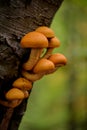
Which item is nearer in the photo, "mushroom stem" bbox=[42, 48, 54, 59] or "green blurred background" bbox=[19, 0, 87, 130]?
"mushroom stem" bbox=[42, 48, 54, 59]

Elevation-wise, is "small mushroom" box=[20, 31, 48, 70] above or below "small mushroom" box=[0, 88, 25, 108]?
above

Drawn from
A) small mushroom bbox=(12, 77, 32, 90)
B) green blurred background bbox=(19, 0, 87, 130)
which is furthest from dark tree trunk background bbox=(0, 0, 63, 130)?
green blurred background bbox=(19, 0, 87, 130)

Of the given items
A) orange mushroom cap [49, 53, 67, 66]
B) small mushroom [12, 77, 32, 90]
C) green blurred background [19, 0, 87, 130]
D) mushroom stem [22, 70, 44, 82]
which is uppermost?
orange mushroom cap [49, 53, 67, 66]

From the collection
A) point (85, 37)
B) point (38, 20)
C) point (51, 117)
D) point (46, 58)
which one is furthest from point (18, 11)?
point (51, 117)

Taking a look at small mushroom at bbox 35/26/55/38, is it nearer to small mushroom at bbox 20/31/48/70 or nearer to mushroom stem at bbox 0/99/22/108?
small mushroom at bbox 20/31/48/70

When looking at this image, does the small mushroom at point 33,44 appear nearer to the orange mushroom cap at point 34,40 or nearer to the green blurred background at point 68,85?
the orange mushroom cap at point 34,40

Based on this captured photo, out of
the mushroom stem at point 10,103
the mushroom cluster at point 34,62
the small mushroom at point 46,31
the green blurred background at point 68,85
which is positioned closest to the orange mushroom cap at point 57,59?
the mushroom cluster at point 34,62
